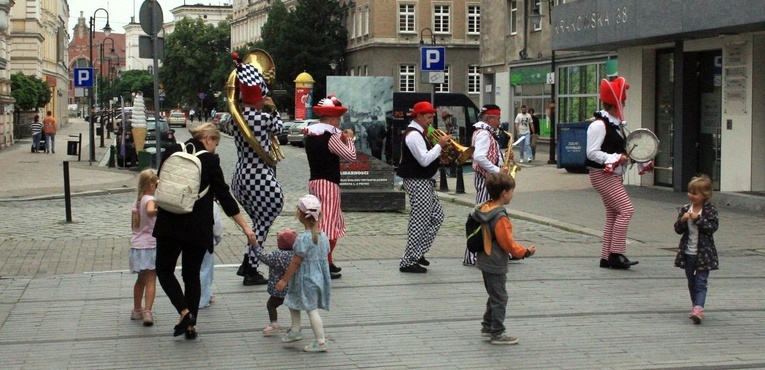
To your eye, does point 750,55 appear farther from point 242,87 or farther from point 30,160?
point 30,160

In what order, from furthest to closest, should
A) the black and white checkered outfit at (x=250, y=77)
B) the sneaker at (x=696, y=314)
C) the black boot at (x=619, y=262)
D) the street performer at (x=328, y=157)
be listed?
the black boot at (x=619, y=262), the street performer at (x=328, y=157), the black and white checkered outfit at (x=250, y=77), the sneaker at (x=696, y=314)

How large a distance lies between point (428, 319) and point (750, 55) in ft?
41.2

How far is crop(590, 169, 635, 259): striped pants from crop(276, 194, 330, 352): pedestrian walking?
4.63 m

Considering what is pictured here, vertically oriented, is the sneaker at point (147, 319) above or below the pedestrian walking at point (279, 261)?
below

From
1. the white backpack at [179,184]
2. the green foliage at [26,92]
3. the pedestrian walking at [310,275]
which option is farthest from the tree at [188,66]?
the pedestrian walking at [310,275]

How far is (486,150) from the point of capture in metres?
11.8

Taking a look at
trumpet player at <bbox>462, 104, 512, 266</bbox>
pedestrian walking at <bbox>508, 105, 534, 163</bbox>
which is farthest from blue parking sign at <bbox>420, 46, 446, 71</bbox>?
pedestrian walking at <bbox>508, 105, 534, 163</bbox>

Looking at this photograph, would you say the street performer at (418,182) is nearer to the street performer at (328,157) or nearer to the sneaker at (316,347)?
the street performer at (328,157)

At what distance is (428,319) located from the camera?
9062mm

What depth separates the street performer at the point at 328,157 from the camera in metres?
10.8

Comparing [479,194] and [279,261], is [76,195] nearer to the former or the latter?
[479,194]

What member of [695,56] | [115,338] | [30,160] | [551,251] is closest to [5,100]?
[30,160]

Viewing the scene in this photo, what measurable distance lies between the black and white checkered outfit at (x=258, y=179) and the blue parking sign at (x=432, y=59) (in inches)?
486

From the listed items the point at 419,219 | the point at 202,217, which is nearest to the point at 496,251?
the point at 202,217
